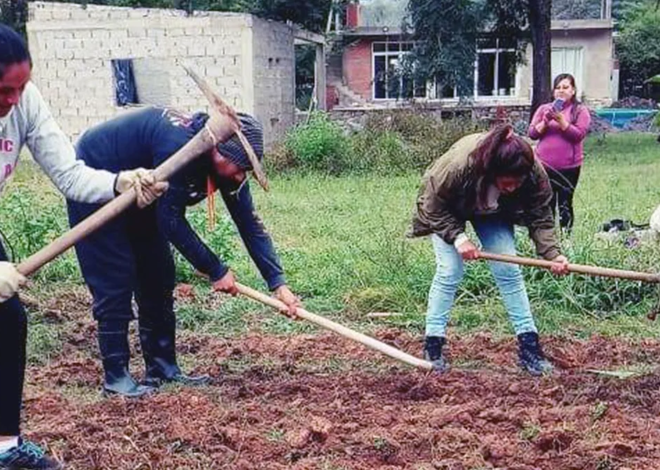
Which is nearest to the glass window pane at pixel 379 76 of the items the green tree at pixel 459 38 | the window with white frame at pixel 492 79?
the window with white frame at pixel 492 79

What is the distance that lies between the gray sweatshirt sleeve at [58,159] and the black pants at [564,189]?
16.5 ft

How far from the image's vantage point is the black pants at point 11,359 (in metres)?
3.33

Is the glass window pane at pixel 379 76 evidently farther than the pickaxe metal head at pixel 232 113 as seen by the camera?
Yes

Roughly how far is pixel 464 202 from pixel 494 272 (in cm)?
46

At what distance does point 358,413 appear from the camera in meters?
4.09

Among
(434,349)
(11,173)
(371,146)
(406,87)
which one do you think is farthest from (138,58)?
(11,173)

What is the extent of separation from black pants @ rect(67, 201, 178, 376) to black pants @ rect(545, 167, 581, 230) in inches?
162

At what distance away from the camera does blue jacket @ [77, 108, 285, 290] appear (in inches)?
162

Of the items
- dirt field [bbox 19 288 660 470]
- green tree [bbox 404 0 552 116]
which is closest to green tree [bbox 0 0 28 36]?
green tree [bbox 404 0 552 116]

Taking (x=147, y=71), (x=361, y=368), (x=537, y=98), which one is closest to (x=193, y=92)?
(x=147, y=71)

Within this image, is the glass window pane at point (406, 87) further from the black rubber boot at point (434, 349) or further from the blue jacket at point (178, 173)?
the blue jacket at point (178, 173)

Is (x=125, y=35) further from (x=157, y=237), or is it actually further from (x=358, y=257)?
(x=157, y=237)

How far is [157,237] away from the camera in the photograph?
14.9 ft

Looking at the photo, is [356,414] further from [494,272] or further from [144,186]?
[144,186]
